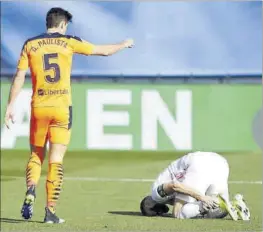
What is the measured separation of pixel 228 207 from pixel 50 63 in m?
2.27

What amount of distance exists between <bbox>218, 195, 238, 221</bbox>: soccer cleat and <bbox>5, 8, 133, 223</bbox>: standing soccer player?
5.38 feet

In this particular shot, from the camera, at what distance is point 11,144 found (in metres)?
18.4

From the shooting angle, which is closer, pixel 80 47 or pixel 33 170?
pixel 80 47

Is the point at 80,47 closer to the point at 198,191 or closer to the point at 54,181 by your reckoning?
the point at 54,181

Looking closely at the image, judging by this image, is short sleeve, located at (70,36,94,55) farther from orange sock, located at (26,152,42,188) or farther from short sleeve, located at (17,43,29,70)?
orange sock, located at (26,152,42,188)

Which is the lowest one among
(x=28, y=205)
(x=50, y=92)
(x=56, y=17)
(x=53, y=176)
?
(x=28, y=205)

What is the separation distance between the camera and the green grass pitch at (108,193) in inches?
329

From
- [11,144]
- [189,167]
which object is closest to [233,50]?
[11,144]

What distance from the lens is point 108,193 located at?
12078mm

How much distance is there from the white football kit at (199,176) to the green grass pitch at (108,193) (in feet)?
0.94

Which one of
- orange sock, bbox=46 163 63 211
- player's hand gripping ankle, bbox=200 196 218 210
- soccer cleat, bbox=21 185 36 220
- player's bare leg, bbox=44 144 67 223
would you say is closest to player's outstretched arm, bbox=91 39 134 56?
player's bare leg, bbox=44 144 67 223

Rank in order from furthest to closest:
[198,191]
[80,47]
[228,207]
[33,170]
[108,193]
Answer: [108,193]
[198,191]
[228,207]
[33,170]
[80,47]

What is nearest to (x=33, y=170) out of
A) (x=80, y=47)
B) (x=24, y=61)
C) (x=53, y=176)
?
(x=53, y=176)

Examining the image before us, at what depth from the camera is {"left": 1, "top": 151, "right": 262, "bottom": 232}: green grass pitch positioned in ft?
27.4
